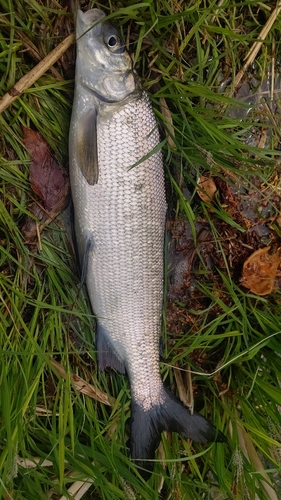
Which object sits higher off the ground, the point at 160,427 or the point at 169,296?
the point at 169,296

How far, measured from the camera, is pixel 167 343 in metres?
2.06

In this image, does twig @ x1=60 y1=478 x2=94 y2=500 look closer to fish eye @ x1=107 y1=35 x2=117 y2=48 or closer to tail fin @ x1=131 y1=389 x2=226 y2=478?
tail fin @ x1=131 y1=389 x2=226 y2=478

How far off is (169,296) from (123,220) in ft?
1.66

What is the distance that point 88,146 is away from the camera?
1.69m

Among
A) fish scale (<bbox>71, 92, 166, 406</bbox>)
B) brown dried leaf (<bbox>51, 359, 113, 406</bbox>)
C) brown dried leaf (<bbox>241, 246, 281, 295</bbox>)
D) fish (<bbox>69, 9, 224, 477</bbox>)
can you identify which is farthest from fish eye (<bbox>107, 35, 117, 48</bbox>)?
brown dried leaf (<bbox>51, 359, 113, 406</bbox>)

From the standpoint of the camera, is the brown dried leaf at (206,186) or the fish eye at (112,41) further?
the brown dried leaf at (206,186)

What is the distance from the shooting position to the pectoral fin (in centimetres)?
168

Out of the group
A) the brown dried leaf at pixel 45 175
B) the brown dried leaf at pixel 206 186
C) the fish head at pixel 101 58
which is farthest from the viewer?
the brown dried leaf at pixel 206 186

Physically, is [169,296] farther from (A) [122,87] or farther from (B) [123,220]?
(A) [122,87]

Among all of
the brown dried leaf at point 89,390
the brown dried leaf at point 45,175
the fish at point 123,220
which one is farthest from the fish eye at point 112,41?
the brown dried leaf at point 89,390

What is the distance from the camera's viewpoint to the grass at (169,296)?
177 centimetres

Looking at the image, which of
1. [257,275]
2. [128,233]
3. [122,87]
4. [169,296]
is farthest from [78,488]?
[122,87]

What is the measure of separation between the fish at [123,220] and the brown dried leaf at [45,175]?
0.34ft

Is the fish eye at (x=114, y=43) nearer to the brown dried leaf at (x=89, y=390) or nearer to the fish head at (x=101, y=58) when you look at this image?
the fish head at (x=101, y=58)
